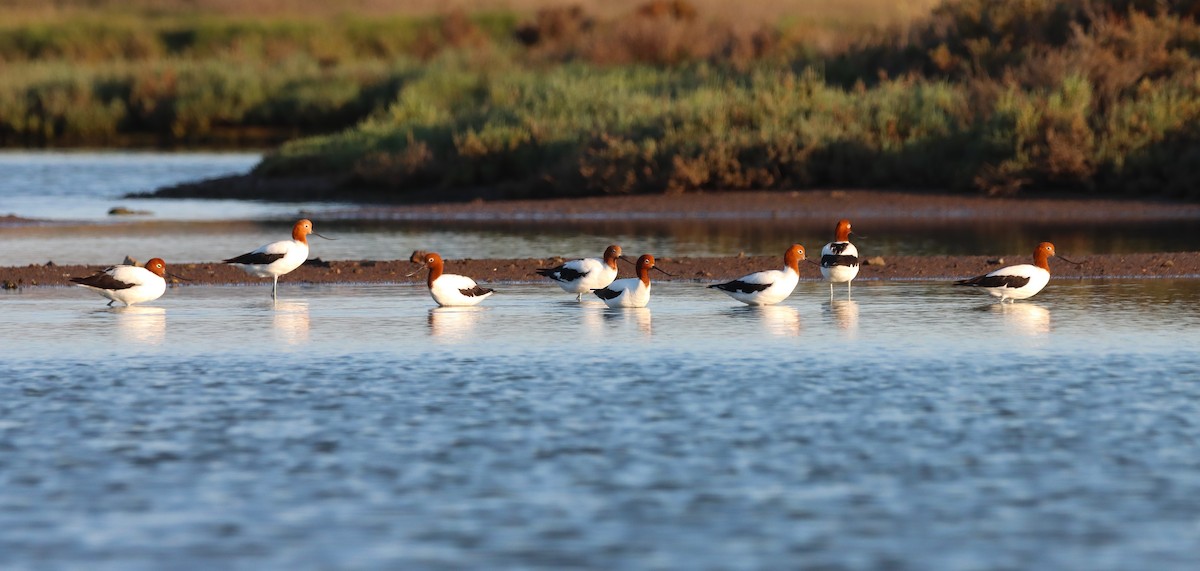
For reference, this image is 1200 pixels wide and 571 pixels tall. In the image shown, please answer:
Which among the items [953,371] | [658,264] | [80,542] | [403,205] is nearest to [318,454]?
[80,542]

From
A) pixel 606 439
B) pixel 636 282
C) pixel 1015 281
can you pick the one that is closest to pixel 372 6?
pixel 636 282

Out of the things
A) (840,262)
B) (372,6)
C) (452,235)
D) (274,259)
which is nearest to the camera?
(840,262)

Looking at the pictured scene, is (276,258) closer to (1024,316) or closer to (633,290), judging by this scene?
(633,290)

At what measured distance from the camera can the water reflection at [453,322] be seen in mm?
15113

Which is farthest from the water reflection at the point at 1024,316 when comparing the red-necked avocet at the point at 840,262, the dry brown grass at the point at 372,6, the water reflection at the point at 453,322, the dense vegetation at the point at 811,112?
the dry brown grass at the point at 372,6

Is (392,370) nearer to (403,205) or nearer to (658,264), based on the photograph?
(658,264)

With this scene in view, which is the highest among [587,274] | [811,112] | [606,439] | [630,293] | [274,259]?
[811,112]

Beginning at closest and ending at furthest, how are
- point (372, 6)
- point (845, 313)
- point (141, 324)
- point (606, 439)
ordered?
point (606, 439) < point (141, 324) < point (845, 313) < point (372, 6)

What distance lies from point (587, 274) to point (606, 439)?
735 cm

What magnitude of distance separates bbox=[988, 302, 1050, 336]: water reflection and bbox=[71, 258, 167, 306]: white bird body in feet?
23.2

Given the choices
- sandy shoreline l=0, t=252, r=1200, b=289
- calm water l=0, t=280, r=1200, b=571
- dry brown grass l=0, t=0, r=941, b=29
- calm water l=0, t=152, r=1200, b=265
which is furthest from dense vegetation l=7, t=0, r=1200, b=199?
dry brown grass l=0, t=0, r=941, b=29

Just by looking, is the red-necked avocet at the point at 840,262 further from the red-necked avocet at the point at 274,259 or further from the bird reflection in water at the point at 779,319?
the red-necked avocet at the point at 274,259

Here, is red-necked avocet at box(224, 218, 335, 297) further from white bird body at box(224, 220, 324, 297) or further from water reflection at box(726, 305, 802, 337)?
water reflection at box(726, 305, 802, 337)

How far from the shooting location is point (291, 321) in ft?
53.3
